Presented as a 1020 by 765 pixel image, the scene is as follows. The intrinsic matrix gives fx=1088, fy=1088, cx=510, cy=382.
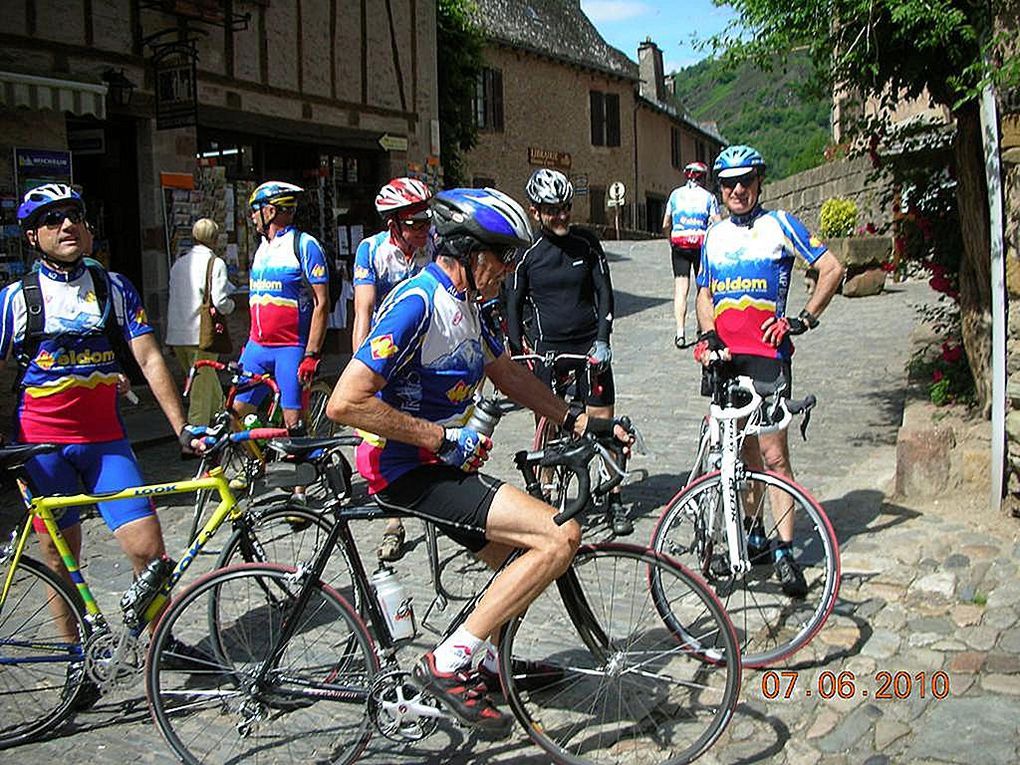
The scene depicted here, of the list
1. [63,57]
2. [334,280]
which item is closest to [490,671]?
[334,280]

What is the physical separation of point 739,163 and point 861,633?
2156 mm

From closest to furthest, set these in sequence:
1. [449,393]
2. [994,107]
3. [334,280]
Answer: [449,393]
[994,107]
[334,280]

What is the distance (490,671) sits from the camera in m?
3.70

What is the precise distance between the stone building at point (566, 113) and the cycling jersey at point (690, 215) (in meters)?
17.2

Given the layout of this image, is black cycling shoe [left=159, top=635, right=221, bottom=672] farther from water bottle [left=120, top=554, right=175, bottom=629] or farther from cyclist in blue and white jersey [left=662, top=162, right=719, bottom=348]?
cyclist in blue and white jersey [left=662, top=162, right=719, bottom=348]

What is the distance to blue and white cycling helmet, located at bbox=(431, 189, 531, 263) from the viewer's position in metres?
3.37

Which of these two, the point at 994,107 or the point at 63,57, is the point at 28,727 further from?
the point at 63,57

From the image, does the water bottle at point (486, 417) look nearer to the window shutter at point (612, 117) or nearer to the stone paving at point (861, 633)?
the stone paving at point (861, 633)

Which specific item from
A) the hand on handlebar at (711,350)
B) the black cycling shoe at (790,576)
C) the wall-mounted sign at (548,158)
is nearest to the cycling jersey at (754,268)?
the hand on handlebar at (711,350)

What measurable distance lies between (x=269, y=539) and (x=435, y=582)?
35.9 inches

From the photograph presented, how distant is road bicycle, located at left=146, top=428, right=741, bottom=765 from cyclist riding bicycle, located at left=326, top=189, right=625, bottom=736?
110 millimetres

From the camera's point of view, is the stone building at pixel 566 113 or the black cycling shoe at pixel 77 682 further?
the stone building at pixel 566 113

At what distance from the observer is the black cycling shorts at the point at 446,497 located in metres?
3.36
